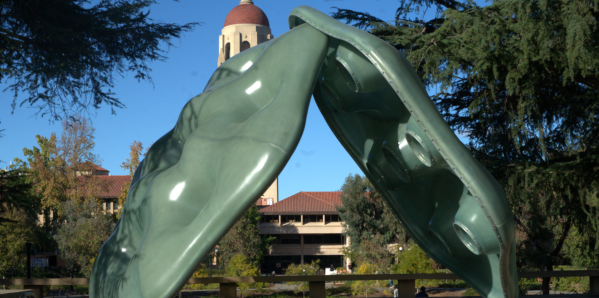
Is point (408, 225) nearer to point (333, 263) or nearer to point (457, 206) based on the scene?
point (457, 206)

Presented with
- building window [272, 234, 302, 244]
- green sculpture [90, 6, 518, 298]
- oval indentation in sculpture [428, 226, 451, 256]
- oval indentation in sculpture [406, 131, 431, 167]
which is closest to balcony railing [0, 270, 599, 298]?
oval indentation in sculpture [428, 226, 451, 256]

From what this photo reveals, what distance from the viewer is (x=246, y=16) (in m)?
69.2

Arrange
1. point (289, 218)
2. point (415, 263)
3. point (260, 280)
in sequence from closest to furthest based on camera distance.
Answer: point (260, 280)
point (415, 263)
point (289, 218)

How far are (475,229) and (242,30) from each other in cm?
6475

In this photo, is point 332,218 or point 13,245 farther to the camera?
point 332,218

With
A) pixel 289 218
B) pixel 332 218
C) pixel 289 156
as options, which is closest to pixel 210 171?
pixel 289 156

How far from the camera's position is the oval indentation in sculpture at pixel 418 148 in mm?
6203

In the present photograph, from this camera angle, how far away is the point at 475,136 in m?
13.3

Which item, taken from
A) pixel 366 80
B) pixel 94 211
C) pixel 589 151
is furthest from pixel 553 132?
pixel 94 211

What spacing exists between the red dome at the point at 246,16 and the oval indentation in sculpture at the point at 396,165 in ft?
210

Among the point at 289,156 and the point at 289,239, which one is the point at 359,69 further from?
the point at 289,239

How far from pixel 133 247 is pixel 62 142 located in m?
37.0

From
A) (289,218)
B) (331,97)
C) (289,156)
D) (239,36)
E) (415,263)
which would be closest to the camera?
(289,156)

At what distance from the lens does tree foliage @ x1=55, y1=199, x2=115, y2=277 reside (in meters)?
34.5
